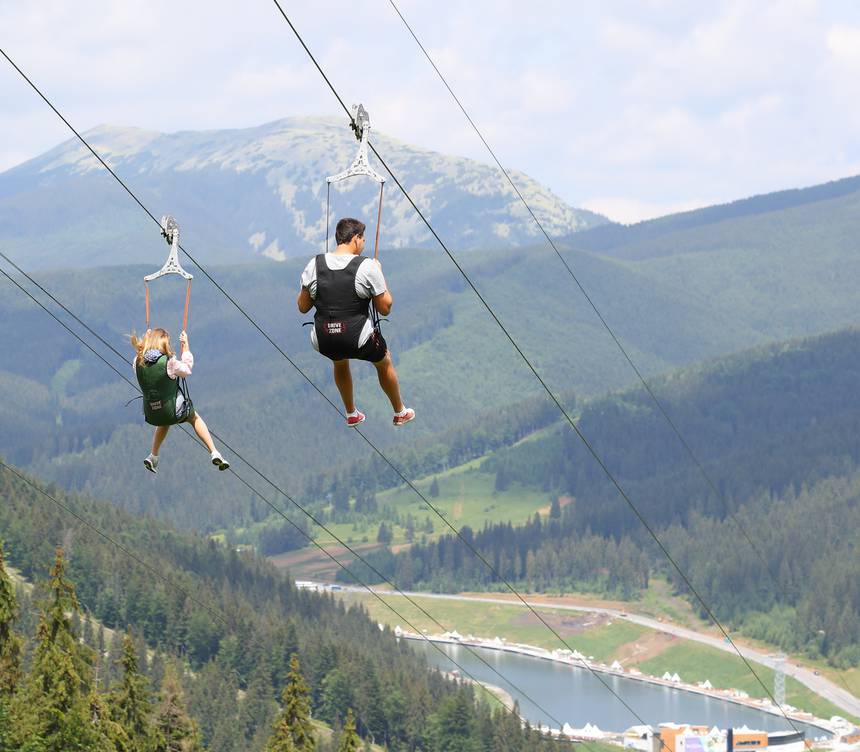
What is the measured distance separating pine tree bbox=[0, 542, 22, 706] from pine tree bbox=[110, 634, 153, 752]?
11.2 m

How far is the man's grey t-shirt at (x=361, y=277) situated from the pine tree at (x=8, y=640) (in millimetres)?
43986

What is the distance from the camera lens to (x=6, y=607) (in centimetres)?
7075

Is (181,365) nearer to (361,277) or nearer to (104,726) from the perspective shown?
(361,277)

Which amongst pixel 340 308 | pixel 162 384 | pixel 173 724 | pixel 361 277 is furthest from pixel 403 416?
pixel 173 724

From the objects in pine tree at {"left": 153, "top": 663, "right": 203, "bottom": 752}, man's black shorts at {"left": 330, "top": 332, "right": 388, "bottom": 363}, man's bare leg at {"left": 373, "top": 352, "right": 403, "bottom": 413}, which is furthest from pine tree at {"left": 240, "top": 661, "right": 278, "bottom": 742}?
man's black shorts at {"left": 330, "top": 332, "right": 388, "bottom": 363}

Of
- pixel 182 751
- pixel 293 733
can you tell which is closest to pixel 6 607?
pixel 182 751

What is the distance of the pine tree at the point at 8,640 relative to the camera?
70.2 m

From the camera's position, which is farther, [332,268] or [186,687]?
[186,687]

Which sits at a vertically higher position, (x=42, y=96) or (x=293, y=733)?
(x=42, y=96)

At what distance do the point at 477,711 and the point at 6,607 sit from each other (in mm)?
131478

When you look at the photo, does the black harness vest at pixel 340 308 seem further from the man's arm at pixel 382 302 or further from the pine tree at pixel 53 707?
the pine tree at pixel 53 707

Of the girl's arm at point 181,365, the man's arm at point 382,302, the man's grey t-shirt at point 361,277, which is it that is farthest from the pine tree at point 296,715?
the man's arm at point 382,302

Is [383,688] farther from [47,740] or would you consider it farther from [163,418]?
[163,418]

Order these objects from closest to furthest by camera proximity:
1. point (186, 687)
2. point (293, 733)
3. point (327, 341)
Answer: point (327, 341), point (293, 733), point (186, 687)
